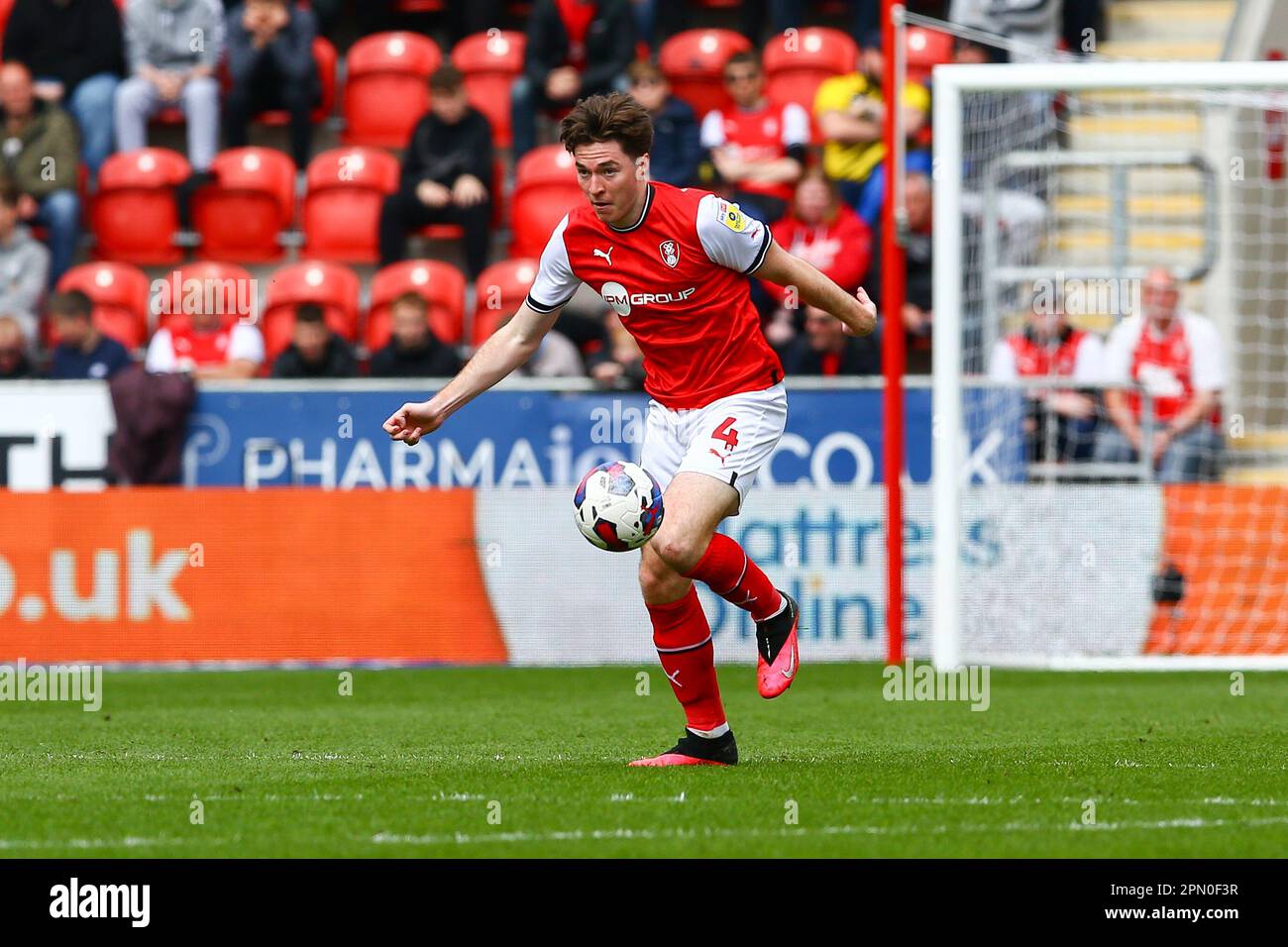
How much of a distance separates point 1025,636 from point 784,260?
597cm

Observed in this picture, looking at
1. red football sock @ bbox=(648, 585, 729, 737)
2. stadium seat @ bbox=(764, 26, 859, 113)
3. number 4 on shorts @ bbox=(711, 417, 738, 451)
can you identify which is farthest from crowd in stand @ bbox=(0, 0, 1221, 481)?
red football sock @ bbox=(648, 585, 729, 737)

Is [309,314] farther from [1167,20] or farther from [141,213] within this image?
[1167,20]

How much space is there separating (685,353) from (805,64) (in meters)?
9.54

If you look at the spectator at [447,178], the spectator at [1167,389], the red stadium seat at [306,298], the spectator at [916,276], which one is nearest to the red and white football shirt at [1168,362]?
the spectator at [1167,389]

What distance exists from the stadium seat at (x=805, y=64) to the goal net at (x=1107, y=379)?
2104 mm

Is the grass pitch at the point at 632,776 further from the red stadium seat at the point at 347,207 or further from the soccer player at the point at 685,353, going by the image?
the red stadium seat at the point at 347,207

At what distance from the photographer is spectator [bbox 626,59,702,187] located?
1525 centimetres

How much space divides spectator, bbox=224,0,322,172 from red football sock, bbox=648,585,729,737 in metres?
10.1

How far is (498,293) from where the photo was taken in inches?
589

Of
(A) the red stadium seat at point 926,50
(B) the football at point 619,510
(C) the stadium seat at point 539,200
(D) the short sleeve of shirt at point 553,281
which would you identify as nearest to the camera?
(B) the football at point 619,510

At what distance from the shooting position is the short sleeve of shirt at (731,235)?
7270 mm

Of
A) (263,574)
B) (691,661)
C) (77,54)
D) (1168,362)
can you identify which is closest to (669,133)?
(1168,362)

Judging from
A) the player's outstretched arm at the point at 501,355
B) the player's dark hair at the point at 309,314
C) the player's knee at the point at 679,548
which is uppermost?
the player's dark hair at the point at 309,314

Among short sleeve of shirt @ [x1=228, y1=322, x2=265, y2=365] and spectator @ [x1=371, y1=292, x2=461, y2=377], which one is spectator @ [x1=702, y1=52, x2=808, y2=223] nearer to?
spectator @ [x1=371, y1=292, x2=461, y2=377]
